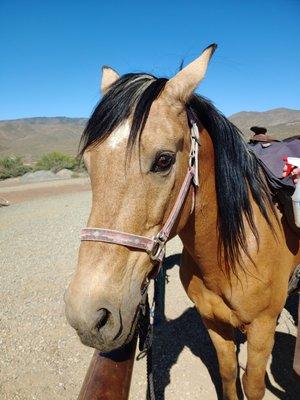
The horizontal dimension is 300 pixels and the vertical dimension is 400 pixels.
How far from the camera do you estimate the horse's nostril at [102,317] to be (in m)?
1.45

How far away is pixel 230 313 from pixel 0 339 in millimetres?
3062

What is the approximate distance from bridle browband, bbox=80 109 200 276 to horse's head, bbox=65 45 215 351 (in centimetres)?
3

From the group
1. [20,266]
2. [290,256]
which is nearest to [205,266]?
[290,256]

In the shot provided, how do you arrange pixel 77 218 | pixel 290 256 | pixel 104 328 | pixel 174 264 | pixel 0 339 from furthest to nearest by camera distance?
pixel 77 218 → pixel 174 264 → pixel 0 339 → pixel 290 256 → pixel 104 328

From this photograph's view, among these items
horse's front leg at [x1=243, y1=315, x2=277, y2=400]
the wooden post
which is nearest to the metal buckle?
the wooden post

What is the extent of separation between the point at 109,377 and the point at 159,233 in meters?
0.98

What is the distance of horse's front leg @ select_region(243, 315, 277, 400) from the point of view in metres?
2.31

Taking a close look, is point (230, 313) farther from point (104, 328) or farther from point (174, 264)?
point (174, 264)

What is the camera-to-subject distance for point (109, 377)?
6.57 feet

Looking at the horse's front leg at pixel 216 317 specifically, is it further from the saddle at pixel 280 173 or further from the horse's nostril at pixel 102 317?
the horse's nostril at pixel 102 317

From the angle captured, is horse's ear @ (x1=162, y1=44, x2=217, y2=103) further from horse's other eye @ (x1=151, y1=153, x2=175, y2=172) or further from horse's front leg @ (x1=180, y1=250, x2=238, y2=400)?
horse's front leg @ (x1=180, y1=250, x2=238, y2=400)

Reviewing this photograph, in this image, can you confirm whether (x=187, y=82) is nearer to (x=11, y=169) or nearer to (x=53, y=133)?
(x=11, y=169)

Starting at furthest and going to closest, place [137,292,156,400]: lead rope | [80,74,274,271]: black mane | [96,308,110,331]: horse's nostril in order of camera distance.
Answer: [137,292,156,400]: lead rope < [80,74,274,271]: black mane < [96,308,110,331]: horse's nostril

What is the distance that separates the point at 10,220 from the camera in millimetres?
10469
